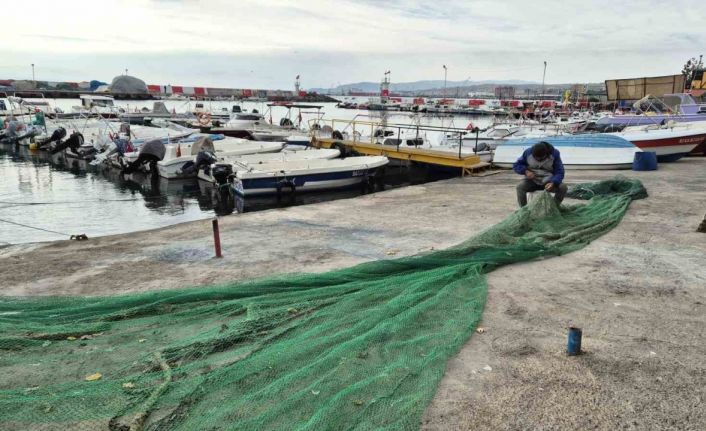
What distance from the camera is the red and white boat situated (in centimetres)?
1634

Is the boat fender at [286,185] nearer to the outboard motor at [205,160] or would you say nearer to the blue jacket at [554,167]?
the outboard motor at [205,160]

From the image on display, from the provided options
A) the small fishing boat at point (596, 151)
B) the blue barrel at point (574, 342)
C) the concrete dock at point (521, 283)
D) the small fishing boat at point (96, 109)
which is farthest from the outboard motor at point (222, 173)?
the small fishing boat at point (96, 109)

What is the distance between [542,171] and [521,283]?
149 inches

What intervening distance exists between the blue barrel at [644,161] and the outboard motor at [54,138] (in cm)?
2813

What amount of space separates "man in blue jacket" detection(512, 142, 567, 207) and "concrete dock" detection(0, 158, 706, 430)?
34.7 inches

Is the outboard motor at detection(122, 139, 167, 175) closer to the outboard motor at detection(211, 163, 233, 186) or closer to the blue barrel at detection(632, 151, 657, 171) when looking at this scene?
the outboard motor at detection(211, 163, 233, 186)

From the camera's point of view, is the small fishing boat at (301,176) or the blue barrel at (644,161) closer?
the blue barrel at (644,161)

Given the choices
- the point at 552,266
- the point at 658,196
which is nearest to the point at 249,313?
the point at 552,266

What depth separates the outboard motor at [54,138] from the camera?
28.0 metres

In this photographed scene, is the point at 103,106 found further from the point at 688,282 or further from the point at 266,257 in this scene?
the point at 688,282

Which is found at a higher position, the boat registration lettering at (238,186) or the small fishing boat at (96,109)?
the small fishing boat at (96,109)

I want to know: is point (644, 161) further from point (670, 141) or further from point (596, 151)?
point (670, 141)

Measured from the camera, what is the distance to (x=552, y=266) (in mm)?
5812

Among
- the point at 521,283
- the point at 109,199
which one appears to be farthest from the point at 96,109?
the point at 521,283
